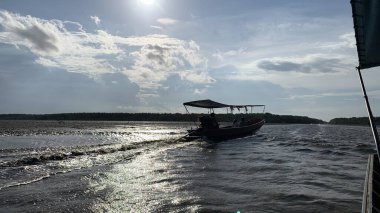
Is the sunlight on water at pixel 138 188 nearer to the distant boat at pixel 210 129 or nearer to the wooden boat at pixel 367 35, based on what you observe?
the wooden boat at pixel 367 35

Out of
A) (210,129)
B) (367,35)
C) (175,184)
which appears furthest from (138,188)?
(210,129)

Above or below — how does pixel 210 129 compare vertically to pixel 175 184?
above

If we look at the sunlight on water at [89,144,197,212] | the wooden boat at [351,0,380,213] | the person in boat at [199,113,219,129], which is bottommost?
the sunlight on water at [89,144,197,212]

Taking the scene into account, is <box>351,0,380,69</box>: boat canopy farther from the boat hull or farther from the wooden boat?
the boat hull

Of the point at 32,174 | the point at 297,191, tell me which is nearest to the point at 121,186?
the point at 32,174

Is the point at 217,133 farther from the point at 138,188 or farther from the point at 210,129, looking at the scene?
the point at 138,188

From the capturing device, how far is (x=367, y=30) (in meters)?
4.44

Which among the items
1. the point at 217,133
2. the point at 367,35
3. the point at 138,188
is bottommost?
the point at 138,188

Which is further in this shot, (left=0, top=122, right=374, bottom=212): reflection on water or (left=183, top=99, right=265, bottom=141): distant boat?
(left=183, top=99, right=265, bottom=141): distant boat

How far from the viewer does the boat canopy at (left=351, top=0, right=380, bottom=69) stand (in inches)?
165

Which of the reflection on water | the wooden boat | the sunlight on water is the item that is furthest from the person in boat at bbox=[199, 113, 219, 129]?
the wooden boat

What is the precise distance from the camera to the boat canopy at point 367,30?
13.7 ft

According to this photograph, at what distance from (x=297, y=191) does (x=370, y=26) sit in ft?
32.8

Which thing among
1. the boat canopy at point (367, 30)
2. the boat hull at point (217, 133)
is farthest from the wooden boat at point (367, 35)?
the boat hull at point (217, 133)
